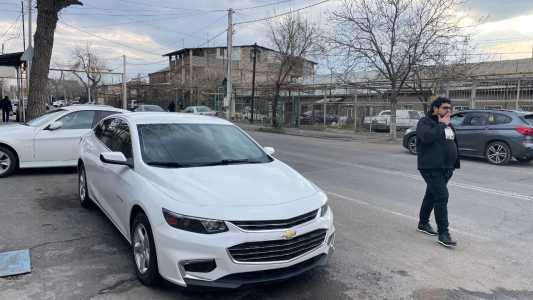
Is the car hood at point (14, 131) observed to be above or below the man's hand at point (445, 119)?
below

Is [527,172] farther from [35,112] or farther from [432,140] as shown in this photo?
[35,112]

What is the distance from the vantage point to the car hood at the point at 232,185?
3.46 m

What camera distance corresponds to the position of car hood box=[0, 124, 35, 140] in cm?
833

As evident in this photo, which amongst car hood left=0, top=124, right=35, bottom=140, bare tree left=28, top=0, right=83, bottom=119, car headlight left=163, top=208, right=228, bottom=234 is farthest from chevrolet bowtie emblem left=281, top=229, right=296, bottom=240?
bare tree left=28, top=0, right=83, bottom=119

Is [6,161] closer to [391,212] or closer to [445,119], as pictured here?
[391,212]

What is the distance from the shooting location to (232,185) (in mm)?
3730

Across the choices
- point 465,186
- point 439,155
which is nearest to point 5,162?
point 439,155

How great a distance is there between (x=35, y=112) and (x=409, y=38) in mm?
16323

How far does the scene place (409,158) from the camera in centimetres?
1330

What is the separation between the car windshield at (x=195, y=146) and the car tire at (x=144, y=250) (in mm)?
674

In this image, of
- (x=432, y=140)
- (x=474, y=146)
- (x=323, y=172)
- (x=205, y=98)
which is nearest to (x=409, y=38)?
(x=474, y=146)

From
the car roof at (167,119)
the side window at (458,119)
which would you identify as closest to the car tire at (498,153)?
the side window at (458,119)

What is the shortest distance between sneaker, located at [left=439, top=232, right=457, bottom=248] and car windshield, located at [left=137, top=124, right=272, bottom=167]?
2.36m

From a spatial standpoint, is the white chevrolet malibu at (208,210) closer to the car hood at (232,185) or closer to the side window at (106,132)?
the car hood at (232,185)
